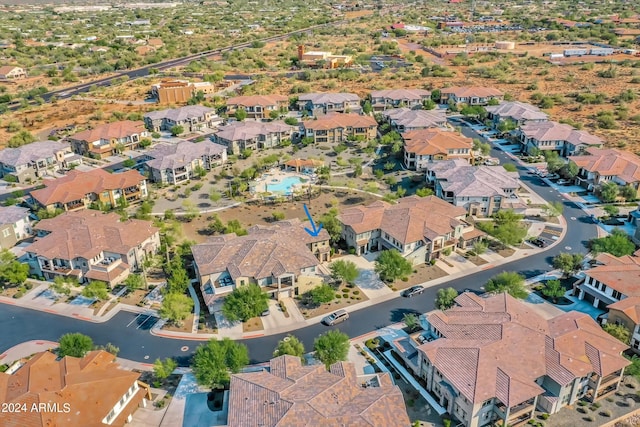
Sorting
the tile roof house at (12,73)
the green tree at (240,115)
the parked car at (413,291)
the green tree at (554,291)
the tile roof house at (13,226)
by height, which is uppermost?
the tile roof house at (12,73)

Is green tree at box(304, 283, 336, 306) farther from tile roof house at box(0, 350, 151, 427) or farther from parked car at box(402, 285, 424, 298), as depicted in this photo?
tile roof house at box(0, 350, 151, 427)

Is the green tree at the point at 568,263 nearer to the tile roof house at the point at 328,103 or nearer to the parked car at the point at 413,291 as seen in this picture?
the parked car at the point at 413,291

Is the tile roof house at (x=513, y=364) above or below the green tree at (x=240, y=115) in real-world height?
below

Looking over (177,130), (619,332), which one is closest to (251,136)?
(177,130)

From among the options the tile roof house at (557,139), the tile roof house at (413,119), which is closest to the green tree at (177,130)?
the tile roof house at (413,119)

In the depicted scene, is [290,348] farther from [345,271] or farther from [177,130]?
[177,130]

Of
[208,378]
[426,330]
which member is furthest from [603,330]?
[208,378]
